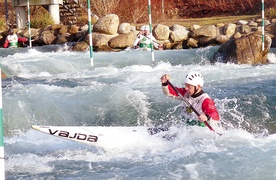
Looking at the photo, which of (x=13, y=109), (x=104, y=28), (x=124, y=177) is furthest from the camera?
(x=104, y=28)

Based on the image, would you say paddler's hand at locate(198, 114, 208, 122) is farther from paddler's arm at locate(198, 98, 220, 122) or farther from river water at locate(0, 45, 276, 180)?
river water at locate(0, 45, 276, 180)

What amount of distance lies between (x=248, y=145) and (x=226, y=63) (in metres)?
7.57

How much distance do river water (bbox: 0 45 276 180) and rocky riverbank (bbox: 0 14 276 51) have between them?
11.4ft

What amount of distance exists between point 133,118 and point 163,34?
11.4 m

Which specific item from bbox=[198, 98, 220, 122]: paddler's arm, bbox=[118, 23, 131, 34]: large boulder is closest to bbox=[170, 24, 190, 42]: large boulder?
bbox=[118, 23, 131, 34]: large boulder

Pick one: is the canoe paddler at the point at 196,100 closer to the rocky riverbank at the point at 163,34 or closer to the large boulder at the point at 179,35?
the rocky riverbank at the point at 163,34

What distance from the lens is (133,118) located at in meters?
9.30

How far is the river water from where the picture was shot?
258 inches

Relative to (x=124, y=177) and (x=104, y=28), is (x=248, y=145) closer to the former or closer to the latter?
(x=124, y=177)

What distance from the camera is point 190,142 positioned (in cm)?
733

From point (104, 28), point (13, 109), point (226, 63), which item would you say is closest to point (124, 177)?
point (13, 109)

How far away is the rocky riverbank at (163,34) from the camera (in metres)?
19.4

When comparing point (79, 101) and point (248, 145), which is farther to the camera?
point (79, 101)

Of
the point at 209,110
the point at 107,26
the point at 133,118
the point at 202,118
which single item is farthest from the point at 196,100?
the point at 107,26
